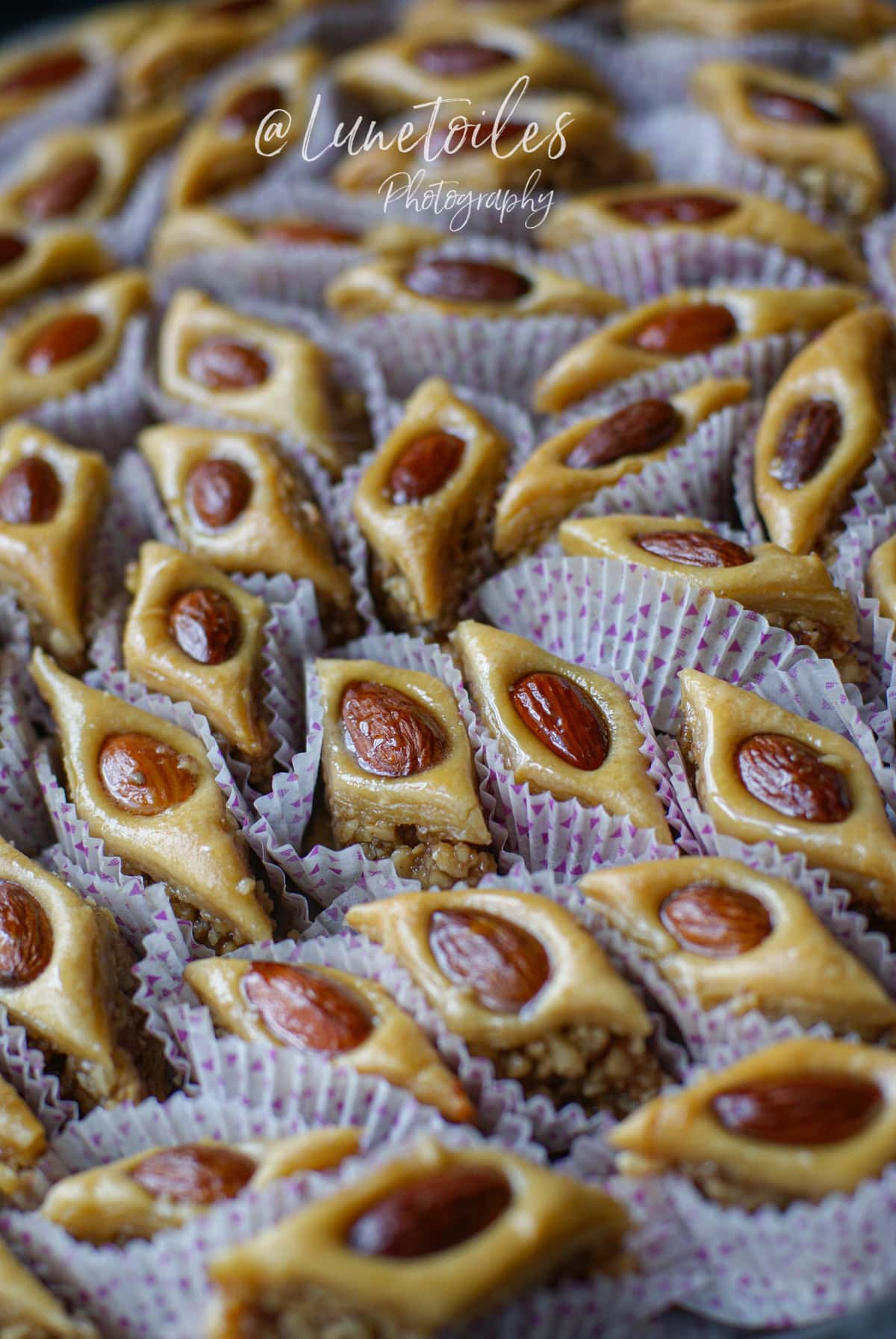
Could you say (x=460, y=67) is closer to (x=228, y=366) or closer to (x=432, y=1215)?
(x=228, y=366)

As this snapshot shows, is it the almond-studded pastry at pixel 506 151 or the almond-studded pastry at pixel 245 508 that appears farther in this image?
the almond-studded pastry at pixel 506 151

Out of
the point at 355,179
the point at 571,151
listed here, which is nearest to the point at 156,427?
the point at 355,179

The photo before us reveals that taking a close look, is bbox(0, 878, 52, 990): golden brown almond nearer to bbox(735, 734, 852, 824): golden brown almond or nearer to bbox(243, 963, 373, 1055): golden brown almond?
bbox(243, 963, 373, 1055): golden brown almond

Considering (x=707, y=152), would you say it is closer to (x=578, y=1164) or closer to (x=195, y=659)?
(x=195, y=659)

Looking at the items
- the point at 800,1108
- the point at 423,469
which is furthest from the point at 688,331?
the point at 800,1108

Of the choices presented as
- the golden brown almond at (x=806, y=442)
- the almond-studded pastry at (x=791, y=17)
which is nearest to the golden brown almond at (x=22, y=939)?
the golden brown almond at (x=806, y=442)

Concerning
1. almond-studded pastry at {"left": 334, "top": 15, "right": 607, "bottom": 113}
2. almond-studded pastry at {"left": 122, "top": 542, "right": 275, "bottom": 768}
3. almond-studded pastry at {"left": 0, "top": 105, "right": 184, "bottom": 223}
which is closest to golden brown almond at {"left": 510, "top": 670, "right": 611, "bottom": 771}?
almond-studded pastry at {"left": 122, "top": 542, "right": 275, "bottom": 768}

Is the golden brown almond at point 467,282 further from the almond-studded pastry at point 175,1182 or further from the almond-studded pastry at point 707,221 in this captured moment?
the almond-studded pastry at point 175,1182
